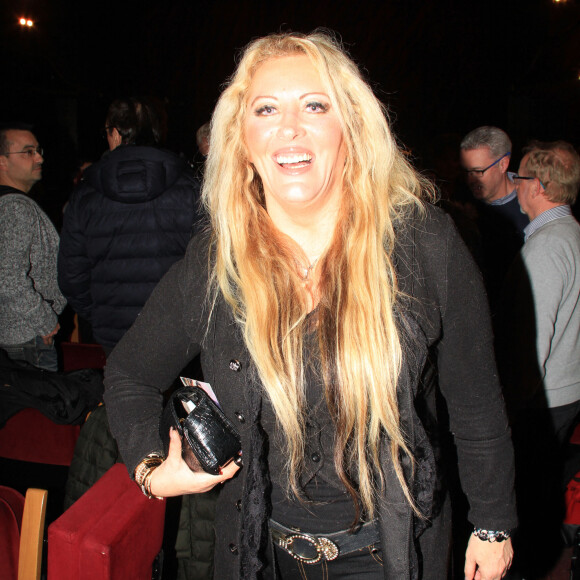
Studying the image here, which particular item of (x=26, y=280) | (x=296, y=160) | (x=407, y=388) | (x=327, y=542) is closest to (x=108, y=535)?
(x=327, y=542)

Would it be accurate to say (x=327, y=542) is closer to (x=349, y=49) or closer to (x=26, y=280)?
(x=26, y=280)

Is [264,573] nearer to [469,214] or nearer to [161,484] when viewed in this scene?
[161,484]

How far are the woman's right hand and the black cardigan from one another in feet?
0.26

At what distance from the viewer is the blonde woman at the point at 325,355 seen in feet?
3.84

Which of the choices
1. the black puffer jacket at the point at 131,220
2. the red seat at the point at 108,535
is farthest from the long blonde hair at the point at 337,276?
the black puffer jacket at the point at 131,220

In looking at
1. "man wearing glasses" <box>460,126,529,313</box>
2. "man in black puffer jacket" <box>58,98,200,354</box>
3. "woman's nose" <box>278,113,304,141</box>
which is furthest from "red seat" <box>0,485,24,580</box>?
"man wearing glasses" <box>460,126,529,313</box>

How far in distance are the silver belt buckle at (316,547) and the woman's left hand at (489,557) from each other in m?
0.34

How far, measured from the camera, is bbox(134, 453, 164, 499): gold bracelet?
3.92ft

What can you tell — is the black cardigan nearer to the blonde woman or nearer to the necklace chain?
the blonde woman

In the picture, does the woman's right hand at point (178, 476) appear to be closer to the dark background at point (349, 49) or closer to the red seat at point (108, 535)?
the red seat at point (108, 535)

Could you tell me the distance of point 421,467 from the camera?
1.18 m

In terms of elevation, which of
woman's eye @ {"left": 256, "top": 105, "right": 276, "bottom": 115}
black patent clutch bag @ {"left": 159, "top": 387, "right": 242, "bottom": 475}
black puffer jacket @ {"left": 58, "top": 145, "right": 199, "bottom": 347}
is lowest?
black patent clutch bag @ {"left": 159, "top": 387, "right": 242, "bottom": 475}

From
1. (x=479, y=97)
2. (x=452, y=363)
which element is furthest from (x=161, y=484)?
(x=479, y=97)

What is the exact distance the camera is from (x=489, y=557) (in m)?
1.22
